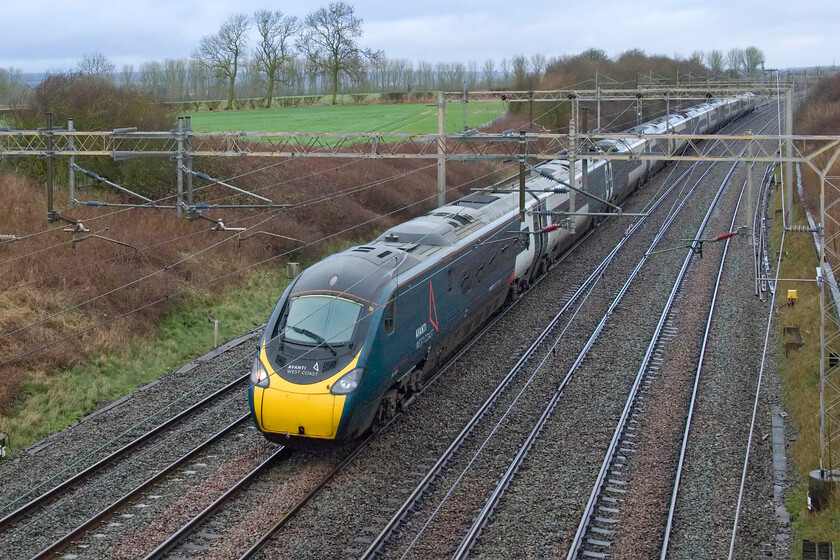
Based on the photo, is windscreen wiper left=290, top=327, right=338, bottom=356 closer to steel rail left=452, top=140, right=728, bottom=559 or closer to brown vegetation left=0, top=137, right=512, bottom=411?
steel rail left=452, top=140, right=728, bottom=559

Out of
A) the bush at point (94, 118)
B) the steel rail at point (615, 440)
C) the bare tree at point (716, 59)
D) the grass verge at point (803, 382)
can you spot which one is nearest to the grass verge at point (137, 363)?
the bush at point (94, 118)

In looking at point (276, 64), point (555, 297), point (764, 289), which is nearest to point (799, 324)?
point (764, 289)

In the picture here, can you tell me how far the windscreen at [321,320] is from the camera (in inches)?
579

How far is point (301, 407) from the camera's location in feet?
46.2

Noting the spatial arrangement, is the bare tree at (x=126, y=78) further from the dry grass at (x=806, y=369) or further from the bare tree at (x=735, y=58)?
the bare tree at (x=735, y=58)

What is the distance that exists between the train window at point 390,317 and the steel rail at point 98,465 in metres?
4.80

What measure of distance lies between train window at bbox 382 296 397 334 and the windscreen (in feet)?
1.66

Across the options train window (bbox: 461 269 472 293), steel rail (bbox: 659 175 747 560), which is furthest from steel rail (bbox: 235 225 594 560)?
steel rail (bbox: 659 175 747 560)

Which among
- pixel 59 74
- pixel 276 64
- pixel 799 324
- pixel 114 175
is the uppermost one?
pixel 276 64

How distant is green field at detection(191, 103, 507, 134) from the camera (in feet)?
172

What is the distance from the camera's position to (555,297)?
25625mm

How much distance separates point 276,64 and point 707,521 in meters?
52.9

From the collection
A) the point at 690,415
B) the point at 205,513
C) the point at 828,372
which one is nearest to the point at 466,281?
the point at 690,415

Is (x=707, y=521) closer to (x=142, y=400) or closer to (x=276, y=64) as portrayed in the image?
(x=142, y=400)
